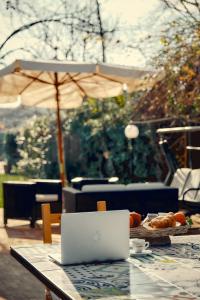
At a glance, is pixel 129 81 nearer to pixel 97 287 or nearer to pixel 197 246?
pixel 197 246

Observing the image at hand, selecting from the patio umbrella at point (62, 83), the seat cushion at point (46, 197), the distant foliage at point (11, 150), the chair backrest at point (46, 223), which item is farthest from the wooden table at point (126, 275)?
the distant foliage at point (11, 150)

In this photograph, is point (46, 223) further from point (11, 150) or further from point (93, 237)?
point (11, 150)

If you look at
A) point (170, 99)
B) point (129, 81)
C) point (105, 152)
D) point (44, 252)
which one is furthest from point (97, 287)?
point (105, 152)

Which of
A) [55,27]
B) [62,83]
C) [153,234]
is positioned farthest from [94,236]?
[55,27]

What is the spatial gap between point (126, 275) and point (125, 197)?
5.63 metres

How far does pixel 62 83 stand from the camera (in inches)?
432

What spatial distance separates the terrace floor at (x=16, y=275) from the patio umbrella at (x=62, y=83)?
2.35 m

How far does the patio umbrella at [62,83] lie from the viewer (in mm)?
9531

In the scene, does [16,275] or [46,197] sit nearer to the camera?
[16,275]

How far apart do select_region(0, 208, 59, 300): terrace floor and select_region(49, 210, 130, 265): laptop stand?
244 cm

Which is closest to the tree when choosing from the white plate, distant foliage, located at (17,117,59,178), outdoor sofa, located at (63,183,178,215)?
distant foliage, located at (17,117,59,178)

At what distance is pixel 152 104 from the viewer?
13758mm

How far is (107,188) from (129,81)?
120 inches

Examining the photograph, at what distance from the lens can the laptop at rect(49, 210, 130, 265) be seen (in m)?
2.71
